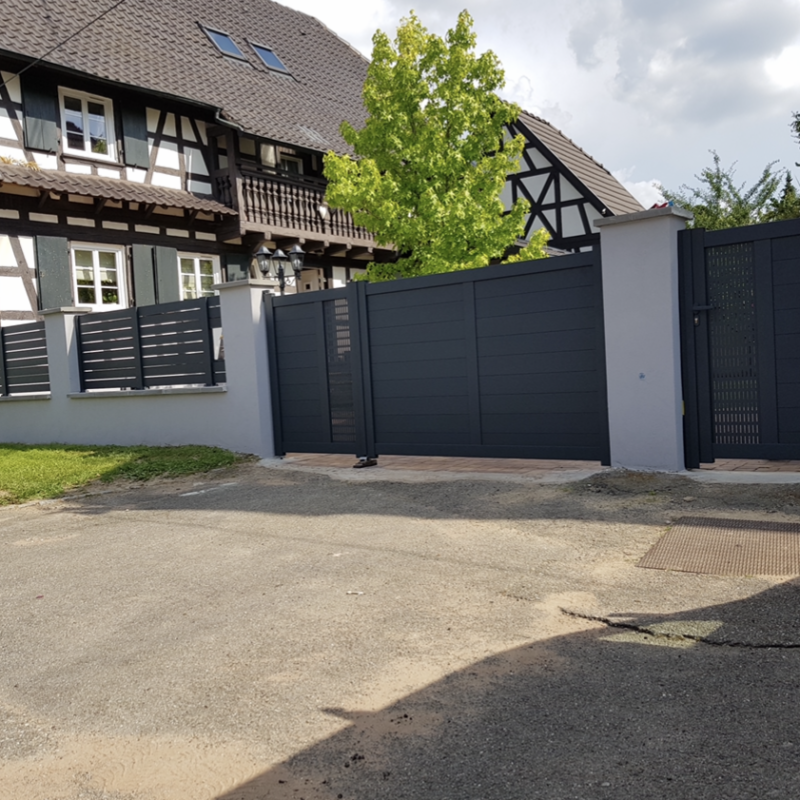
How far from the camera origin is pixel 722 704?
2.86 m

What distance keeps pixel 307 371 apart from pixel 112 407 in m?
4.34

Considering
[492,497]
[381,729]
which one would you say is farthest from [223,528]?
[381,729]

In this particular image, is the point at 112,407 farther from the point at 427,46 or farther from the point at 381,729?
the point at 381,729

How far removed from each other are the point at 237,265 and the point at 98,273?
3.48m

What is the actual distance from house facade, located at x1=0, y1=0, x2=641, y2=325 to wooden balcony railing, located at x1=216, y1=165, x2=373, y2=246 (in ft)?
0.14

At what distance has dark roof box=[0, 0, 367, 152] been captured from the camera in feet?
55.3

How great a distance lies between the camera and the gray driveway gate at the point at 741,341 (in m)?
6.68

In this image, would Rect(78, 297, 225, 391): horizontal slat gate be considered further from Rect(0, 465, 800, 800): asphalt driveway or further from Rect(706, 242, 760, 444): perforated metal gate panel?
Rect(706, 242, 760, 444): perforated metal gate panel

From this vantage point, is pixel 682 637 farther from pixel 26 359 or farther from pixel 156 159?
pixel 156 159

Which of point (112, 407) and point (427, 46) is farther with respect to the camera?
point (427, 46)

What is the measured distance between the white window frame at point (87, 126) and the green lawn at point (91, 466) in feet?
24.5

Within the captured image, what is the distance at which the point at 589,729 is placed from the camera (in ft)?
9.04

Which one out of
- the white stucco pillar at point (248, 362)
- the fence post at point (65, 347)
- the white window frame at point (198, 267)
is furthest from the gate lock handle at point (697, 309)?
the white window frame at point (198, 267)

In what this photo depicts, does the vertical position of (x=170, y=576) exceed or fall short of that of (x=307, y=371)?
it falls short
